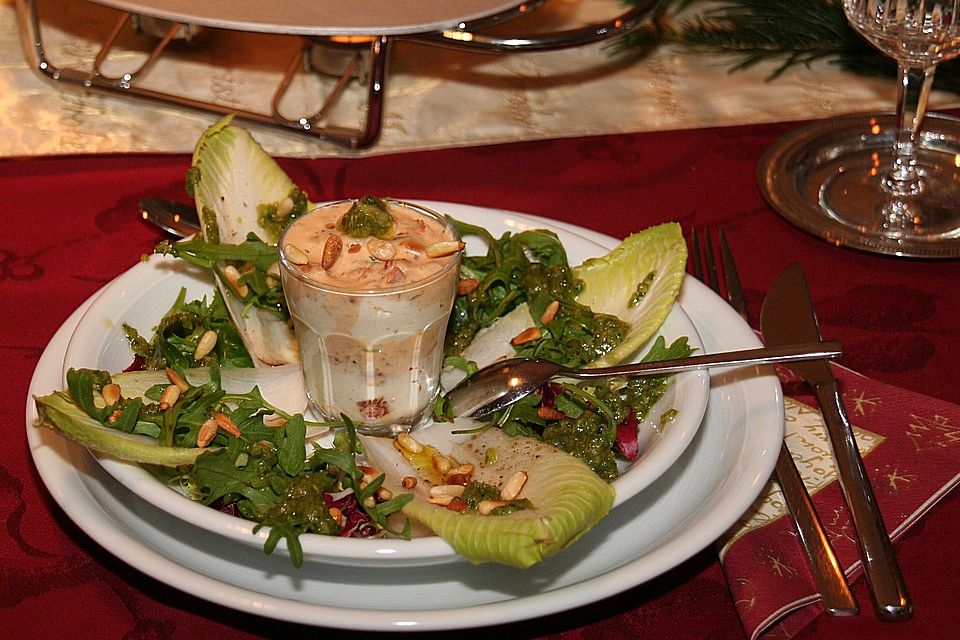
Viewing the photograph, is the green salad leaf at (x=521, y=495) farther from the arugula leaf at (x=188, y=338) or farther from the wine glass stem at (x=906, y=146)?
the wine glass stem at (x=906, y=146)

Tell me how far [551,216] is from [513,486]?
84 centimetres

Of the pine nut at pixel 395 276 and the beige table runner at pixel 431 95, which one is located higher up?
the pine nut at pixel 395 276

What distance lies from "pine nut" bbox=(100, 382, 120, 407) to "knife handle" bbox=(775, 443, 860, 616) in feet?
2.43

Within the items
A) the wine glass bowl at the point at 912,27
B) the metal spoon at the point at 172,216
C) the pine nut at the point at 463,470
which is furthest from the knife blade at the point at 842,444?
the metal spoon at the point at 172,216

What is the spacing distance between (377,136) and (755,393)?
100 centimetres

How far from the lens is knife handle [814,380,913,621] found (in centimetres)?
109

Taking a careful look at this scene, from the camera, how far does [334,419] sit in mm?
1286

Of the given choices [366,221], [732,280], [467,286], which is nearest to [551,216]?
[732,280]

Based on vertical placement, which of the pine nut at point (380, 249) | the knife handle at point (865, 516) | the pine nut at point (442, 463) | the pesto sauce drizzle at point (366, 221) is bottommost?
the knife handle at point (865, 516)

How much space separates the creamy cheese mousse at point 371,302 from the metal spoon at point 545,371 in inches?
2.3

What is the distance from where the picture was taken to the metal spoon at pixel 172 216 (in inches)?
66.2

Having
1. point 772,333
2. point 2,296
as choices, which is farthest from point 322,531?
point 2,296

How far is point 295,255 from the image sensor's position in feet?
3.84

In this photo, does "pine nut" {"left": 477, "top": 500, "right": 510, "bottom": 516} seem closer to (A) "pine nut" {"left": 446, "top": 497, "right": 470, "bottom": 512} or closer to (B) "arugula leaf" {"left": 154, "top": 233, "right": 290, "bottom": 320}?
(A) "pine nut" {"left": 446, "top": 497, "right": 470, "bottom": 512}
